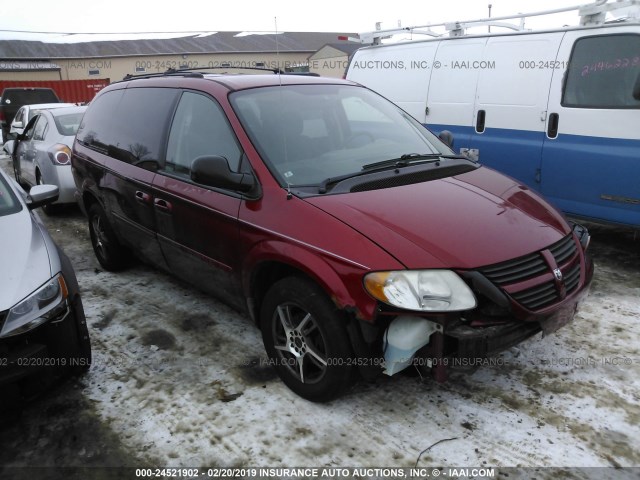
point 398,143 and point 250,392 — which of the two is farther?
point 398,143

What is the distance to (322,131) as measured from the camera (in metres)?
3.44

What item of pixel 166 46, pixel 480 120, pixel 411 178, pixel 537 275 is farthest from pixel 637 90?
pixel 166 46

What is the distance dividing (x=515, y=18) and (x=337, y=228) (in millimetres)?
4348

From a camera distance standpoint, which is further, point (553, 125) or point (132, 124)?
point (553, 125)

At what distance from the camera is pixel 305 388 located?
2891 mm

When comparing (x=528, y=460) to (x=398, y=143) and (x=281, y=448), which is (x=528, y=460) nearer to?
(x=281, y=448)

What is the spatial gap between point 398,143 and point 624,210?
Result: 246cm

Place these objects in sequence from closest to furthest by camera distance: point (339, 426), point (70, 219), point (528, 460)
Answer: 1. point (528, 460)
2. point (339, 426)
3. point (70, 219)

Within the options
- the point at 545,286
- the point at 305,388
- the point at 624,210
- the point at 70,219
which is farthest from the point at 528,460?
the point at 70,219

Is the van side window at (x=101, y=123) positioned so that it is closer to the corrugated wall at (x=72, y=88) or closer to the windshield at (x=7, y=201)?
the windshield at (x=7, y=201)

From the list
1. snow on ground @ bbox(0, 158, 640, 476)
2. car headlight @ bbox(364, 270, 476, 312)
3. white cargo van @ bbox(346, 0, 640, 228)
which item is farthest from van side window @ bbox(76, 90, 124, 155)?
white cargo van @ bbox(346, 0, 640, 228)

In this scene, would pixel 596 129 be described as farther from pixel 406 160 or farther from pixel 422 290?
pixel 422 290

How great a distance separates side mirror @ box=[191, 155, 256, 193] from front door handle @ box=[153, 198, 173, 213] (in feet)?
2.36

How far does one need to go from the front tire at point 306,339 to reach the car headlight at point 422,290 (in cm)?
29
